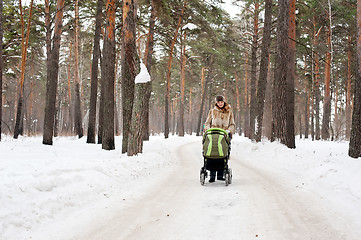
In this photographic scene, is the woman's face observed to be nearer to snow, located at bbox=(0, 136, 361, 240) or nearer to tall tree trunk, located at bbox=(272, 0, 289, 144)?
snow, located at bbox=(0, 136, 361, 240)

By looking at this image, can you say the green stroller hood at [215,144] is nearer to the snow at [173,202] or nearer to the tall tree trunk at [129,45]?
the snow at [173,202]

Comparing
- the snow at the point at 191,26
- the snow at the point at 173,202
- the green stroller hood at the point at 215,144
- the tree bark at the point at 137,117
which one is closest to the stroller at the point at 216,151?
the green stroller hood at the point at 215,144

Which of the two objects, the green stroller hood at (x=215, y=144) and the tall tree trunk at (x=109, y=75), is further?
the tall tree trunk at (x=109, y=75)

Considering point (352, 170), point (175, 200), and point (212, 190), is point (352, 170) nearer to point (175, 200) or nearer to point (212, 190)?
point (212, 190)

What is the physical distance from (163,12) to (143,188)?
11412 mm

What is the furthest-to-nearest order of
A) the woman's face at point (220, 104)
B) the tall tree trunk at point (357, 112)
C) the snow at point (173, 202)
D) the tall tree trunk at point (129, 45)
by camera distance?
the tall tree trunk at point (129, 45) < the tall tree trunk at point (357, 112) < the woman's face at point (220, 104) < the snow at point (173, 202)

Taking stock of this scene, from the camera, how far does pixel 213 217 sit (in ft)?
12.6

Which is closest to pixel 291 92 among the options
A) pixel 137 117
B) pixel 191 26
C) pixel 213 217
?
pixel 137 117

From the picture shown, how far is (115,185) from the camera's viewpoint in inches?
226

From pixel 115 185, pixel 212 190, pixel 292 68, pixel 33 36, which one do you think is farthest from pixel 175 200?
pixel 33 36

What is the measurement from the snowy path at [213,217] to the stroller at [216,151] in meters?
0.48

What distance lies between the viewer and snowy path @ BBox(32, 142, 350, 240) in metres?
3.25

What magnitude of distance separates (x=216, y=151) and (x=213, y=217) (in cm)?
228

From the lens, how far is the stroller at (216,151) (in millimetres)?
5984
